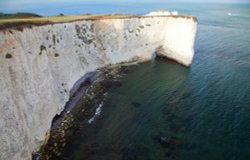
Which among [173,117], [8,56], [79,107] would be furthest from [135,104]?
[8,56]

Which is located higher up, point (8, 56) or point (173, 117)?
point (8, 56)

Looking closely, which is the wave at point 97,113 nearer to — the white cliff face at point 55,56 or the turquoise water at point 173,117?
the turquoise water at point 173,117

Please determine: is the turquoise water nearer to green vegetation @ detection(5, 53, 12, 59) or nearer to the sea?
the sea

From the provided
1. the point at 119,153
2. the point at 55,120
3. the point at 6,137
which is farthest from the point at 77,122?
the point at 6,137

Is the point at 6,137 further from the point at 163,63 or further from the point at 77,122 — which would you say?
the point at 163,63

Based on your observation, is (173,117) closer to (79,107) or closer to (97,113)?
(97,113)

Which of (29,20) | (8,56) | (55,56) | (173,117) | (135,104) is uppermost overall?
(29,20)

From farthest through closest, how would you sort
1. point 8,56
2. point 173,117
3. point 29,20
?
point 29,20
point 173,117
point 8,56

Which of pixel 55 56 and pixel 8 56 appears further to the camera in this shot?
pixel 55 56
